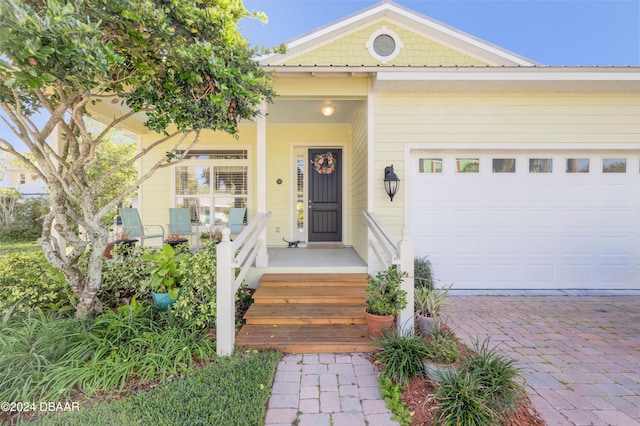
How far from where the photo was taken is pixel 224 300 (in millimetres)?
2592

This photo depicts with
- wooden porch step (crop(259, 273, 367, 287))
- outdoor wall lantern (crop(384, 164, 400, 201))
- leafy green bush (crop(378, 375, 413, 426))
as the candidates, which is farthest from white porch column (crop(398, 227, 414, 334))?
outdoor wall lantern (crop(384, 164, 400, 201))

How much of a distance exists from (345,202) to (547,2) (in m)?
8.47

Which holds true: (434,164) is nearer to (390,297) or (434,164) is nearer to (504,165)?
(504,165)

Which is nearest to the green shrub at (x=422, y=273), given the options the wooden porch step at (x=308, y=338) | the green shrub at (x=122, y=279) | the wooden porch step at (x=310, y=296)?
the wooden porch step at (x=310, y=296)

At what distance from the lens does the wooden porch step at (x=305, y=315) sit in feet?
9.85

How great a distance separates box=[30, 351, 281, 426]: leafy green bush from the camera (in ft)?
5.73

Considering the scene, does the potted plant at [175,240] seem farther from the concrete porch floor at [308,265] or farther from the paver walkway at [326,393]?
the paver walkway at [326,393]

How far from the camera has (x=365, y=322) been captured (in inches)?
120

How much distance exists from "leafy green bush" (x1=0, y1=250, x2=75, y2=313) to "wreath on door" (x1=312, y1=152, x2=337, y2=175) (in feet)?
15.0

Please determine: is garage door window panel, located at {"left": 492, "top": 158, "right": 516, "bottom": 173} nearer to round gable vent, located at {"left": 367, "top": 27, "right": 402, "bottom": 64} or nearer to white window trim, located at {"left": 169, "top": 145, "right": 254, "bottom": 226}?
round gable vent, located at {"left": 367, "top": 27, "right": 402, "bottom": 64}

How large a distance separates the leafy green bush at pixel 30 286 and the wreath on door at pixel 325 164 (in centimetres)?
456

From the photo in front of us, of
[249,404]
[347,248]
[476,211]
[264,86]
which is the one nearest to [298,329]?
[249,404]

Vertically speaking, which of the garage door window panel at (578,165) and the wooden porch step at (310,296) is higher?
the garage door window panel at (578,165)

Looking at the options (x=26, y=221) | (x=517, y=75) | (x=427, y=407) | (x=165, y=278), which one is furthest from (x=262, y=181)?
(x=26, y=221)
